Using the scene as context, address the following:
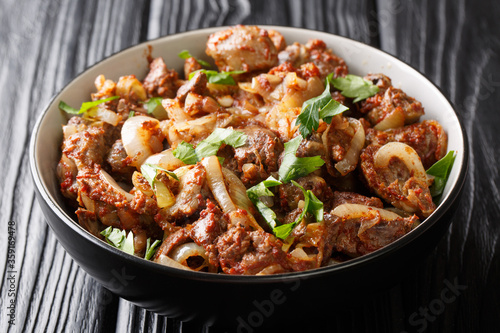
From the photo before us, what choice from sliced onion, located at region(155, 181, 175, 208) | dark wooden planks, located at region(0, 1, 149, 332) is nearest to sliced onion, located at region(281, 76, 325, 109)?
sliced onion, located at region(155, 181, 175, 208)

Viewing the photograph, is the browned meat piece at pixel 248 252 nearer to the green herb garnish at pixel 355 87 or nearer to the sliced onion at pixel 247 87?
the sliced onion at pixel 247 87

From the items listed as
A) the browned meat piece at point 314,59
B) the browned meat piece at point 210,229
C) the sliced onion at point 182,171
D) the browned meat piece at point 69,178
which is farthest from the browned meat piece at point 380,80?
the browned meat piece at point 69,178

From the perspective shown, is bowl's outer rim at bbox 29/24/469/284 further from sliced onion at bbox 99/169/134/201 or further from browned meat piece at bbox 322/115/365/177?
browned meat piece at bbox 322/115/365/177

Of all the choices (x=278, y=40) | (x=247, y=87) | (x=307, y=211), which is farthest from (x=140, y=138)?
(x=278, y=40)

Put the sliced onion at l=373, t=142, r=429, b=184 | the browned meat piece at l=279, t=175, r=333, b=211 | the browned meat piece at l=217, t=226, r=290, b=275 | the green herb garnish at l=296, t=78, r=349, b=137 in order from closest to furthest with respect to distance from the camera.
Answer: the browned meat piece at l=217, t=226, r=290, b=275, the browned meat piece at l=279, t=175, r=333, b=211, the green herb garnish at l=296, t=78, r=349, b=137, the sliced onion at l=373, t=142, r=429, b=184

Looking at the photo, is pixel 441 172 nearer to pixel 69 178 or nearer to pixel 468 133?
pixel 468 133
